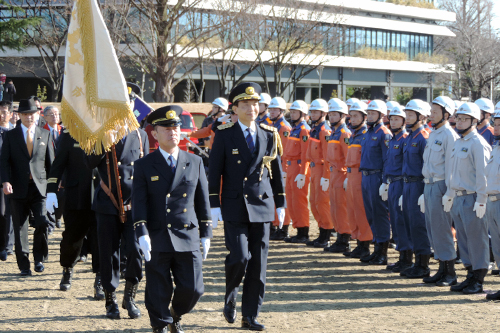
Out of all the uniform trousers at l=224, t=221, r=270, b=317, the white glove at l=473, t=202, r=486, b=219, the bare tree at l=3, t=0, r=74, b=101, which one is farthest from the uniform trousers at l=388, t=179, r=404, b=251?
the bare tree at l=3, t=0, r=74, b=101

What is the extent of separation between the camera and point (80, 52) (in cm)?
721

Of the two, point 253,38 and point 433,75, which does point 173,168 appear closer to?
point 253,38

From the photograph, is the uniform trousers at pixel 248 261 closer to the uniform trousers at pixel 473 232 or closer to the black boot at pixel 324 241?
the uniform trousers at pixel 473 232

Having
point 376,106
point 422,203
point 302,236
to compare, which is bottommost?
point 302,236

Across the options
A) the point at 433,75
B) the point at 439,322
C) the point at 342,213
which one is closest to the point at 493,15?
the point at 433,75

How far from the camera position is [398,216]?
975 cm

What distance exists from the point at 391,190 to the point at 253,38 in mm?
32007

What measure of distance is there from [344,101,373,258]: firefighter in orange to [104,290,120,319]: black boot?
476 cm

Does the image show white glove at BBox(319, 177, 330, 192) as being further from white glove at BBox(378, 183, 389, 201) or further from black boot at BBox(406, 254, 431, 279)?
black boot at BBox(406, 254, 431, 279)

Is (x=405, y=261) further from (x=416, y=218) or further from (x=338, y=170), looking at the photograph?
(x=338, y=170)

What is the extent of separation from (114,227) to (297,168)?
5557 mm

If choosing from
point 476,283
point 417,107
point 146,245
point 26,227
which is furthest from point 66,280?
point 417,107

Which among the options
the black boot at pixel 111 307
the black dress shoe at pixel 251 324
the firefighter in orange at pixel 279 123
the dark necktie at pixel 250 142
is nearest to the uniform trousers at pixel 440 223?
the dark necktie at pixel 250 142

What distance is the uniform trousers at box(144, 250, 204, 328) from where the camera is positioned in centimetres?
593
